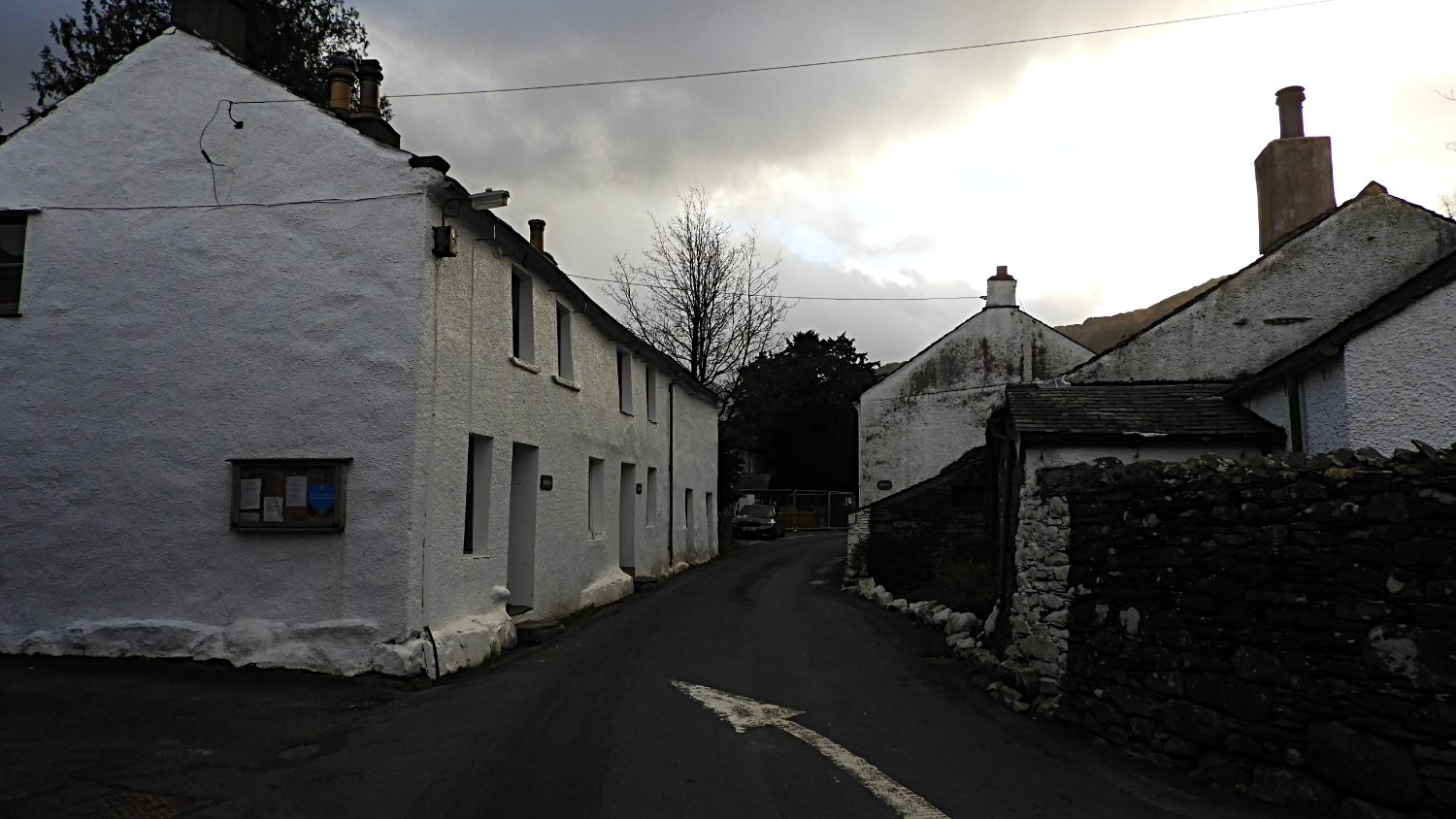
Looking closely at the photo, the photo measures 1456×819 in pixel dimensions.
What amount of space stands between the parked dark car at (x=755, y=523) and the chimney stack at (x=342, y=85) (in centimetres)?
2916

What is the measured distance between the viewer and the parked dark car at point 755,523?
38.8 metres

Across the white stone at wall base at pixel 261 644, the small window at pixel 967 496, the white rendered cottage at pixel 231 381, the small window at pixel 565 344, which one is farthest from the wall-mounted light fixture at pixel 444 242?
the small window at pixel 967 496

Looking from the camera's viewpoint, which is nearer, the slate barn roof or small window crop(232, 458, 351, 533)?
small window crop(232, 458, 351, 533)

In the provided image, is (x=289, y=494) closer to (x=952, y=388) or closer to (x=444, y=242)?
(x=444, y=242)

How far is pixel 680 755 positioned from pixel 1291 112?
17929 mm

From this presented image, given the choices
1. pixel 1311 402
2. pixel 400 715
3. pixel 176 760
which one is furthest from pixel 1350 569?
pixel 176 760

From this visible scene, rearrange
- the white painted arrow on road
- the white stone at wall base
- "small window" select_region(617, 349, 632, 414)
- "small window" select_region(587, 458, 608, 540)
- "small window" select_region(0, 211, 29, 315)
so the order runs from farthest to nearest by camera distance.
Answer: "small window" select_region(617, 349, 632, 414)
"small window" select_region(587, 458, 608, 540)
"small window" select_region(0, 211, 29, 315)
the white stone at wall base
the white painted arrow on road

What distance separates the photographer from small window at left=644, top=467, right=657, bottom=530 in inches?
821

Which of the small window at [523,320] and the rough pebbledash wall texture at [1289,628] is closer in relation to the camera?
the rough pebbledash wall texture at [1289,628]

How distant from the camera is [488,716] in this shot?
7.71m

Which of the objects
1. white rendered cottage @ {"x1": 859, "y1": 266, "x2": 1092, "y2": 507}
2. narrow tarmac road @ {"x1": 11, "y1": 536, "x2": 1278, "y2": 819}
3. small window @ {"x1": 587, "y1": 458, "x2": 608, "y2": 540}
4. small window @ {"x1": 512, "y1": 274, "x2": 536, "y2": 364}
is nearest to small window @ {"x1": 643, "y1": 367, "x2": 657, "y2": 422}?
small window @ {"x1": 587, "y1": 458, "x2": 608, "y2": 540}

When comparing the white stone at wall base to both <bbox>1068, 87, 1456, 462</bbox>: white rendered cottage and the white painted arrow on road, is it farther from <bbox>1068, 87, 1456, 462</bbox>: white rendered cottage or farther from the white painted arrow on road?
<bbox>1068, 87, 1456, 462</bbox>: white rendered cottage

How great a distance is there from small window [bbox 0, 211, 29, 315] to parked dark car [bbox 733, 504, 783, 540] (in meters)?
29.9

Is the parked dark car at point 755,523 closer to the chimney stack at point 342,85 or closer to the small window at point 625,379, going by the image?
the small window at point 625,379
